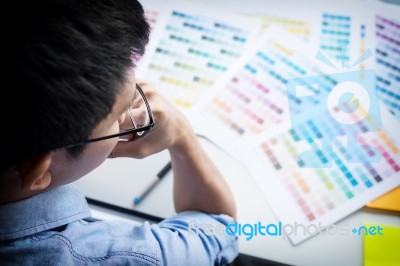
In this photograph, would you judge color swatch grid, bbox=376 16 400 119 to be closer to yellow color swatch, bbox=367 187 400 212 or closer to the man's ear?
yellow color swatch, bbox=367 187 400 212

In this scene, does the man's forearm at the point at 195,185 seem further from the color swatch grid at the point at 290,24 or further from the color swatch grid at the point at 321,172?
the color swatch grid at the point at 290,24

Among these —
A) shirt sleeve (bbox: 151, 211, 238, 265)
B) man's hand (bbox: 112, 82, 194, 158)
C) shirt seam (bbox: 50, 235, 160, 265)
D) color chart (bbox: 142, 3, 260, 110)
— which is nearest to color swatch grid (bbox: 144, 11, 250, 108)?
color chart (bbox: 142, 3, 260, 110)

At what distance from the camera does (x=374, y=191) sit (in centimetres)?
62

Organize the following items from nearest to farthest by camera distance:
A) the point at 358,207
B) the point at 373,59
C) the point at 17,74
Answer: the point at 17,74
the point at 358,207
the point at 373,59

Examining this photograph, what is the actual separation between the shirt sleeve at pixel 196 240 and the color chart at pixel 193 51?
0.26 m

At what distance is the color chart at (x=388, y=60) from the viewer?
0.70 metres

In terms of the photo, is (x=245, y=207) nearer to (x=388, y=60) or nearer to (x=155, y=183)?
(x=155, y=183)

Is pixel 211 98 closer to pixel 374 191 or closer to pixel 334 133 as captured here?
pixel 334 133

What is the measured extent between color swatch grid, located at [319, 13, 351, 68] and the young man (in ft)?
1.30

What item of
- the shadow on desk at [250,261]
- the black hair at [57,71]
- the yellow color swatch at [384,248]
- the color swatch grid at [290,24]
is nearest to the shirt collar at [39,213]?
the black hair at [57,71]

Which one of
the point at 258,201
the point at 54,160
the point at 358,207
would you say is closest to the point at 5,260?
the point at 54,160

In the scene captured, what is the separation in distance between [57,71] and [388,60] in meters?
0.68

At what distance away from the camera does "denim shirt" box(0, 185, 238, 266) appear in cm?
43

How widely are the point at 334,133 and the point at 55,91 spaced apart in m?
0.51
